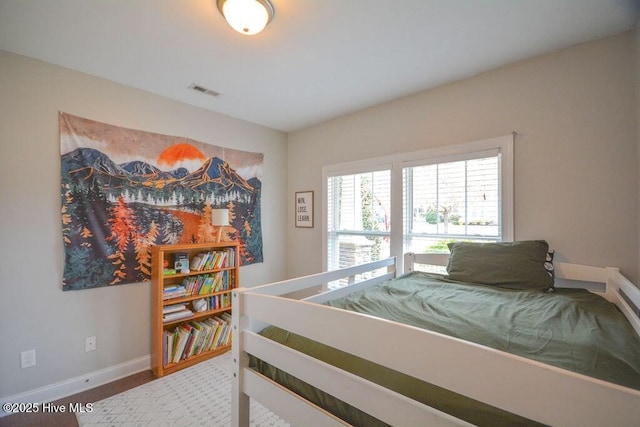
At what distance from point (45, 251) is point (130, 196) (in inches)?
26.5

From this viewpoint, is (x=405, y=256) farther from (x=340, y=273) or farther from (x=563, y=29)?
(x=563, y=29)

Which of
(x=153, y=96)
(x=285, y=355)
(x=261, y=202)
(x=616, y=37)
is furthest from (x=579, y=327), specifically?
(x=153, y=96)

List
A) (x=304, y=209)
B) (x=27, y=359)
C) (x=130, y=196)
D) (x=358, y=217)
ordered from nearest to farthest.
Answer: (x=27, y=359), (x=130, y=196), (x=358, y=217), (x=304, y=209)

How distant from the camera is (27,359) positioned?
1878 millimetres

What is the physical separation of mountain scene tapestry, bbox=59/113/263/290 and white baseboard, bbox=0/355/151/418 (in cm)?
70

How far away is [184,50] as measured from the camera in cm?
187

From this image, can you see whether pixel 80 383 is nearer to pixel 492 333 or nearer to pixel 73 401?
pixel 73 401

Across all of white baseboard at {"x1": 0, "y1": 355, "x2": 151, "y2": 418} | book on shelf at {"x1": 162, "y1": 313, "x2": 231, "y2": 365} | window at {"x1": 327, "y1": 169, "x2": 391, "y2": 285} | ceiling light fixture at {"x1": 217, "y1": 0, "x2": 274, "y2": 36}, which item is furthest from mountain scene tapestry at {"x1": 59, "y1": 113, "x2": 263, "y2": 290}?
ceiling light fixture at {"x1": 217, "y1": 0, "x2": 274, "y2": 36}

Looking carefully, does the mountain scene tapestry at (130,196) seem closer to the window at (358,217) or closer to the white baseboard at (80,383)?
the white baseboard at (80,383)

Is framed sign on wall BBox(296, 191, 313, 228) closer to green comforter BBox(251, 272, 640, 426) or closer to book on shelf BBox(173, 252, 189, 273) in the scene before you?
book on shelf BBox(173, 252, 189, 273)

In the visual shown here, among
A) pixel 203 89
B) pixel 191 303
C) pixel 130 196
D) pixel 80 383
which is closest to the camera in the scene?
pixel 80 383

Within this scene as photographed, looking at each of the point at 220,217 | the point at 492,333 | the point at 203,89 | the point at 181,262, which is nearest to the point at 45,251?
Result: the point at 181,262

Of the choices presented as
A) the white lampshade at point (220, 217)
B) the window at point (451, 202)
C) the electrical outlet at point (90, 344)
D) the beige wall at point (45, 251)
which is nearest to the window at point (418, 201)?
the window at point (451, 202)

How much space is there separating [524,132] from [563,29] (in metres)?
0.64
